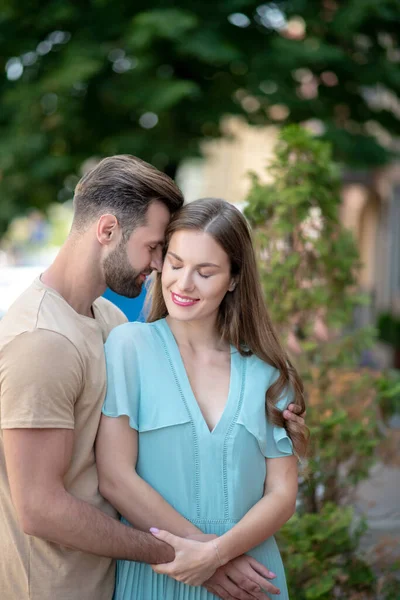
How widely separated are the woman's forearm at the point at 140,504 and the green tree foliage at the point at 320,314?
1.49 meters

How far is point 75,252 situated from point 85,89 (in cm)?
809

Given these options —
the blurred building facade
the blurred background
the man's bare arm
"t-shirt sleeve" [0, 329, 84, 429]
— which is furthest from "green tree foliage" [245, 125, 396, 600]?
the blurred building facade

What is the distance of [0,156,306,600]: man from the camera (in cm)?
202

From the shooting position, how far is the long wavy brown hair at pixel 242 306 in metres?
2.36

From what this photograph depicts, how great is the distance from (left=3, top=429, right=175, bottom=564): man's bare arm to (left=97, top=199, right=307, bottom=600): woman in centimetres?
12

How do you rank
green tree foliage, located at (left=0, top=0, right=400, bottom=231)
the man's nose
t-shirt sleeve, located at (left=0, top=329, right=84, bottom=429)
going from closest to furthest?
t-shirt sleeve, located at (left=0, top=329, right=84, bottom=429), the man's nose, green tree foliage, located at (left=0, top=0, right=400, bottom=231)

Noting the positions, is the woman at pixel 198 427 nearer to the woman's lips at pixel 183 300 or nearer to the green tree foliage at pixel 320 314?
the woman's lips at pixel 183 300

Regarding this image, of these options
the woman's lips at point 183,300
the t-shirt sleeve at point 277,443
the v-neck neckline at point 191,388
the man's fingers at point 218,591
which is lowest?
the man's fingers at point 218,591

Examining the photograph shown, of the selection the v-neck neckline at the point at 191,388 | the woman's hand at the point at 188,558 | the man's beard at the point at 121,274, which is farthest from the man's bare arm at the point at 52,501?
the man's beard at the point at 121,274

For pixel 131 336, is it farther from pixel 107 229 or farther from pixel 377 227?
pixel 377 227

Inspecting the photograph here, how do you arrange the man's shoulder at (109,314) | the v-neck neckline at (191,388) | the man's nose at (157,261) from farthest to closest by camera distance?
the man's shoulder at (109,314) → the man's nose at (157,261) → the v-neck neckline at (191,388)

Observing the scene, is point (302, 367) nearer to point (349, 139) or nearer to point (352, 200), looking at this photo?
point (349, 139)

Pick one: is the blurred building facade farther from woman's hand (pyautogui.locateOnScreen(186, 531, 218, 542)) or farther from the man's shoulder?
woman's hand (pyautogui.locateOnScreen(186, 531, 218, 542))

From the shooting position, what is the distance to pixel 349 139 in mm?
10023
